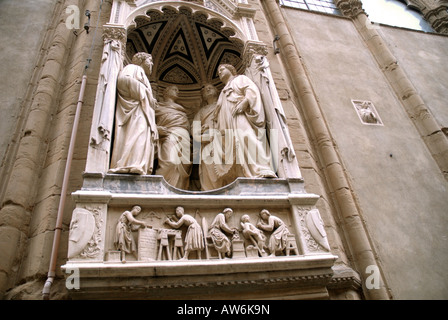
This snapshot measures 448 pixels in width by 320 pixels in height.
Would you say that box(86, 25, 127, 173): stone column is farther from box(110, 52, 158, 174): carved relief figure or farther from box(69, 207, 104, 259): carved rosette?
box(69, 207, 104, 259): carved rosette

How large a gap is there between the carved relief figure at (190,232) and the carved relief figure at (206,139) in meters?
1.10

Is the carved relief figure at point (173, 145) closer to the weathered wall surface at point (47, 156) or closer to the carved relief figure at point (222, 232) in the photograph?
the weathered wall surface at point (47, 156)

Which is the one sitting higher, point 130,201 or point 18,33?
point 18,33

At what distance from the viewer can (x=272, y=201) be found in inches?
169

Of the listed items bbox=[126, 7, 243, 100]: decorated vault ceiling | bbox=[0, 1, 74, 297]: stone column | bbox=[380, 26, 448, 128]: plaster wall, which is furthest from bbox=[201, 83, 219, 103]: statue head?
bbox=[380, 26, 448, 128]: plaster wall

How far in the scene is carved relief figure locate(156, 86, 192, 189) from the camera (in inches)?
200

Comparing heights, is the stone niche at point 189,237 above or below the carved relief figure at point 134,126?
below

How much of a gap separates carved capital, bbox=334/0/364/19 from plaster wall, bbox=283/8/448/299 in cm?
51

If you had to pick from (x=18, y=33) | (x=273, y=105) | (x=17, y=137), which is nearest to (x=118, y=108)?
(x=17, y=137)

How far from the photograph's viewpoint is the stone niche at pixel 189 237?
3.43 metres

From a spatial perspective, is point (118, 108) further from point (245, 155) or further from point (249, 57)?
point (249, 57)

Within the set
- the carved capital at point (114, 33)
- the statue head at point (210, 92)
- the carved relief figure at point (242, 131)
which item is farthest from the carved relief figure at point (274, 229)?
the carved capital at point (114, 33)

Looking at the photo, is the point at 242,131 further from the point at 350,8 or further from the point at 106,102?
the point at 350,8
